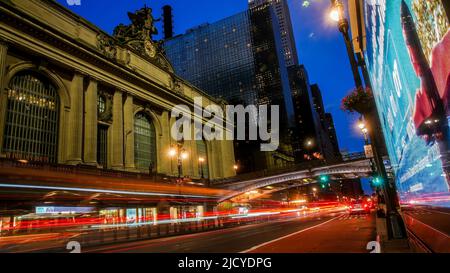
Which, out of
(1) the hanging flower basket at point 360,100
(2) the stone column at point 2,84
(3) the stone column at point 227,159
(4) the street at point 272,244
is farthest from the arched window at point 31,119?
(3) the stone column at point 227,159

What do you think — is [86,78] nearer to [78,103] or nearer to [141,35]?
[78,103]

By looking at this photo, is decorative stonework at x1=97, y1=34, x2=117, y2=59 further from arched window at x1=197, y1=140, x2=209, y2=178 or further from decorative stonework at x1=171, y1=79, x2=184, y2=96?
arched window at x1=197, y1=140, x2=209, y2=178

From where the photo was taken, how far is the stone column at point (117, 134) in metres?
32.9

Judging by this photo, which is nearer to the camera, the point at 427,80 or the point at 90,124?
the point at 427,80

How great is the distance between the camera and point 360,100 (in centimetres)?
773

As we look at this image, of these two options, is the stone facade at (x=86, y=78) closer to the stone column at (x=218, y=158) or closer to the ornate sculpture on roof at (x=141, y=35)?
the ornate sculpture on roof at (x=141, y=35)

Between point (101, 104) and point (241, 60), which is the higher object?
point (241, 60)

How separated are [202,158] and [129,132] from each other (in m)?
17.5

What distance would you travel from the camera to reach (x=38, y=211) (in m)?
13.0

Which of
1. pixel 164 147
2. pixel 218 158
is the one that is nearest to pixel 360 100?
pixel 164 147
